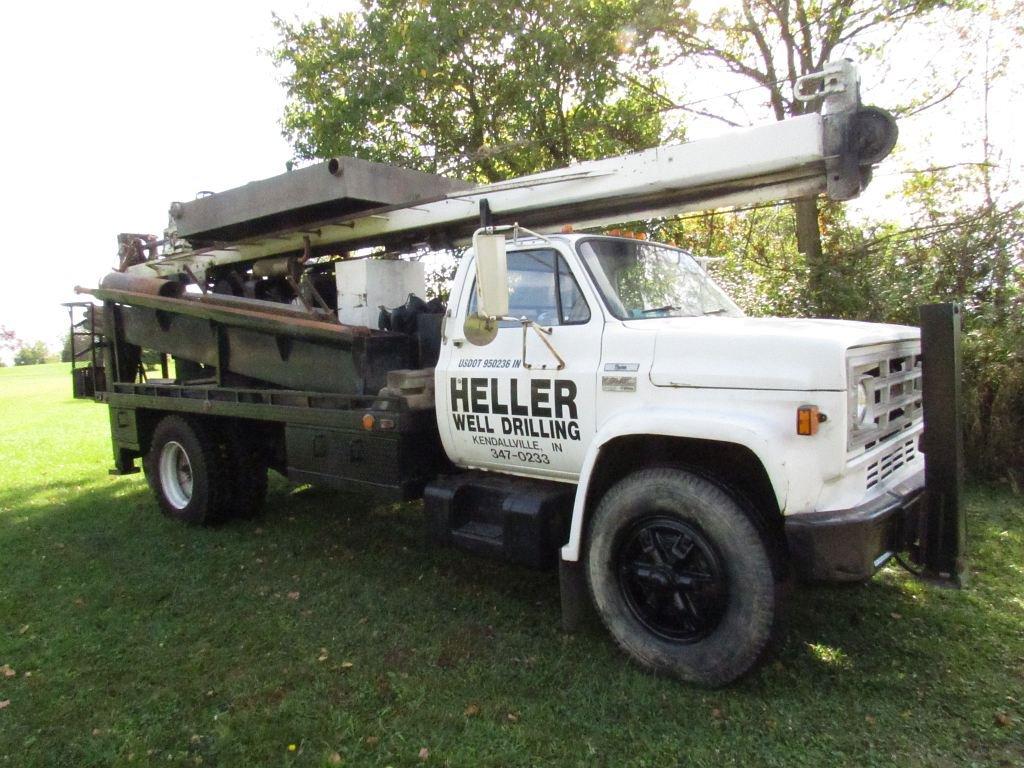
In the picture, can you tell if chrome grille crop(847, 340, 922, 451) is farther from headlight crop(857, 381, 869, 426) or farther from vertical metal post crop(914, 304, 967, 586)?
vertical metal post crop(914, 304, 967, 586)

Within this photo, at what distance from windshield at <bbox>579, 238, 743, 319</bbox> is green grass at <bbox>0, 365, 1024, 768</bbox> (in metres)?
1.79

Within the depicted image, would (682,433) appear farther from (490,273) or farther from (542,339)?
(490,273)

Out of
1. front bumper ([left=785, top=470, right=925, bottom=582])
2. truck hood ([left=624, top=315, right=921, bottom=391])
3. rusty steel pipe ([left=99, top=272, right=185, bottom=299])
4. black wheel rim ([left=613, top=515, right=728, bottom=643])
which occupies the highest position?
rusty steel pipe ([left=99, top=272, right=185, bottom=299])

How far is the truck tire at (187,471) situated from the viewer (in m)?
A: 6.42

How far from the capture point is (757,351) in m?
3.30

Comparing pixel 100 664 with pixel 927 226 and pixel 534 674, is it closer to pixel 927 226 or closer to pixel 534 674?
pixel 534 674

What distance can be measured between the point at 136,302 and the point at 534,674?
5.26 metres

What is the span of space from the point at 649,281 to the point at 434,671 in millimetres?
2546

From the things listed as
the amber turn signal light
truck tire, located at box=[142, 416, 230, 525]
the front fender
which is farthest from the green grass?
the amber turn signal light

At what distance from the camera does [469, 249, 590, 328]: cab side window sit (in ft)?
13.4

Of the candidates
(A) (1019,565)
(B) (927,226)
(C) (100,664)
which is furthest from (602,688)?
(B) (927,226)

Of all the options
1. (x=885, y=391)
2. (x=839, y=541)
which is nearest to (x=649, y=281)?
(x=885, y=391)

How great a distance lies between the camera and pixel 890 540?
10.9ft

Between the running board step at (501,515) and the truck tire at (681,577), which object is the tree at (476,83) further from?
the truck tire at (681,577)
